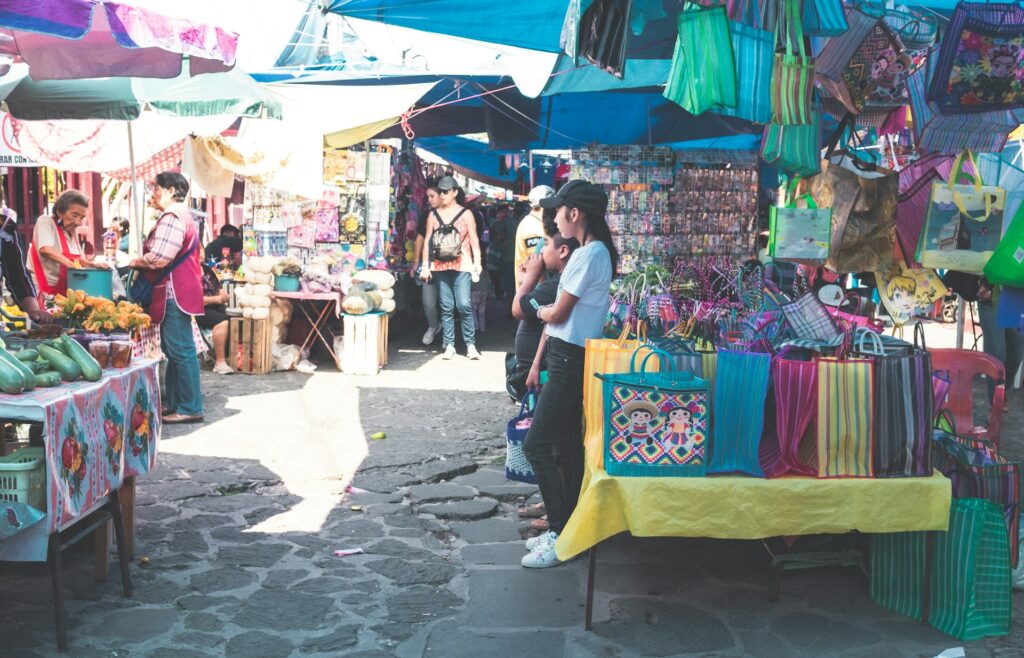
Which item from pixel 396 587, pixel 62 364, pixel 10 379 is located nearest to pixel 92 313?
pixel 62 364

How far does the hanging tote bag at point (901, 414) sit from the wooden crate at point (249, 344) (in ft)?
24.5

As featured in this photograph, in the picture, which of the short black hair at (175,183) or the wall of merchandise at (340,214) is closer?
the short black hair at (175,183)

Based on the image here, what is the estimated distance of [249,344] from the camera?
10.1m

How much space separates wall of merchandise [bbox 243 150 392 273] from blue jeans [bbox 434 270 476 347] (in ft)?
2.74

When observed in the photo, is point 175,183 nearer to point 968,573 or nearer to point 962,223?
point 962,223

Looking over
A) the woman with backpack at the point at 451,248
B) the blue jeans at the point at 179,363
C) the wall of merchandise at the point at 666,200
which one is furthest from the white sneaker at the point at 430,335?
the blue jeans at the point at 179,363

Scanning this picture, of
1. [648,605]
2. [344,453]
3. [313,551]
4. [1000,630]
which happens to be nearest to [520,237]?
[344,453]

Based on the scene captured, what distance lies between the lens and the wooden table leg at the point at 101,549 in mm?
4276

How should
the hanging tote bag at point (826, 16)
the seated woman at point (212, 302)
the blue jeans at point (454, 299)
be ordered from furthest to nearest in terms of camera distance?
the blue jeans at point (454, 299)
the seated woman at point (212, 302)
the hanging tote bag at point (826, 16)

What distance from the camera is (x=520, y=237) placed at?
8.05 metres

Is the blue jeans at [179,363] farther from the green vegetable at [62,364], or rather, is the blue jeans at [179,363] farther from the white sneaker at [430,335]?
the white sneaker at [430,335]

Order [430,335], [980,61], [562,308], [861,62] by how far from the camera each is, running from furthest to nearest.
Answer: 1. [430,335]
2. [861,62]
3. [980,61]
4. [562,308]

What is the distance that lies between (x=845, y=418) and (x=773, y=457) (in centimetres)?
34

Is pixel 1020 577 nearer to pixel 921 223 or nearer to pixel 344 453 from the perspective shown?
pixel 921 223
